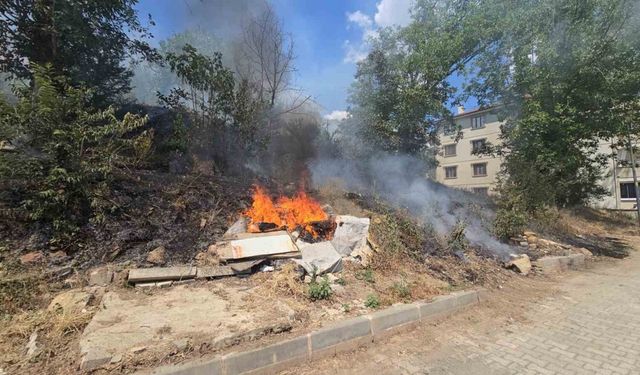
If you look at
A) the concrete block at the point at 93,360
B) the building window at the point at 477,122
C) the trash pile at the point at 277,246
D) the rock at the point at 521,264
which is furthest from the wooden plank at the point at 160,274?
the building window at the point at 477,122

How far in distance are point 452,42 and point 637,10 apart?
5571 mm

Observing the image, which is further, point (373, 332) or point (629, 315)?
point (629, 315)

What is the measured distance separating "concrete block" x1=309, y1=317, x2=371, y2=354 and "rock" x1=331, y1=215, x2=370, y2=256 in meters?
2.26

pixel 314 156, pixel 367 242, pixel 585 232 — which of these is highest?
pixel 314 156

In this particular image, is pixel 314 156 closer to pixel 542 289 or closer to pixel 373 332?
pixel 542 289

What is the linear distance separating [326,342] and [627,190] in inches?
1311

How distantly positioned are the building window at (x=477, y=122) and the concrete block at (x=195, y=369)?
36.0 meters

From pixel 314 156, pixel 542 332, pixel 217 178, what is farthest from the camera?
pixel 314 156

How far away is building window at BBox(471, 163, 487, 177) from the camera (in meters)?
32.8

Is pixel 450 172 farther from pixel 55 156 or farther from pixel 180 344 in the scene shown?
pixel 180 344

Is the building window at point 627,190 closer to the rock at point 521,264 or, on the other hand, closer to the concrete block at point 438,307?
the rock at point 521,264

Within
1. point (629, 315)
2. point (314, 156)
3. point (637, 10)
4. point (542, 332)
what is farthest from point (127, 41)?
point (637, 10)

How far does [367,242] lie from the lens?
6.02 metres

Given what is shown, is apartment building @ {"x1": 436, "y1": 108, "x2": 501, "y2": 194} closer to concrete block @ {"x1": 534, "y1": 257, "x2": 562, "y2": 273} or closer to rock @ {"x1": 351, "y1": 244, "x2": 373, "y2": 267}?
concrete block @ {"x1": 534, "y1": 257, "x2": 562, "y2": 273}
